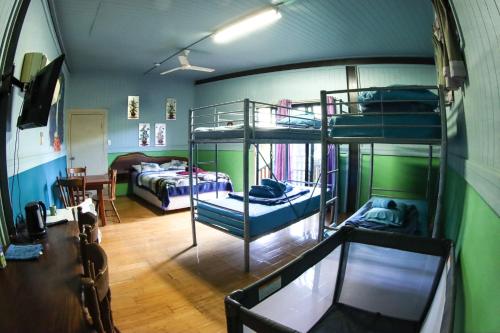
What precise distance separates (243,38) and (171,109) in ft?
12.4

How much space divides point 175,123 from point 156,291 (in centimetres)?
563

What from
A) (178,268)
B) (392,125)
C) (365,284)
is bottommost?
(178,268)

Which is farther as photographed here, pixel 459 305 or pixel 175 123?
pixel 175 123

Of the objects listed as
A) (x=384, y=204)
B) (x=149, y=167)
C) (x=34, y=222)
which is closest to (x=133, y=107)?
(x=149, y=167)

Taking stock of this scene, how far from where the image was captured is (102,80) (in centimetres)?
639

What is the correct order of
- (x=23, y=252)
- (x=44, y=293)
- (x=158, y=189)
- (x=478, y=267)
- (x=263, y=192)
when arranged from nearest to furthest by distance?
(x=478, y=267), (x=44, y=293), (x=23, y=252), (x=263, y=192), (x=158, y=189)

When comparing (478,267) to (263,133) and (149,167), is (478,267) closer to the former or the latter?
(263,133)

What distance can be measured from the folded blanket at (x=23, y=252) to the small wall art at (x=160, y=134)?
584 centimetres

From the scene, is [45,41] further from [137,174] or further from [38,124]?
[137,174]

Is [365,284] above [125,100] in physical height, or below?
below

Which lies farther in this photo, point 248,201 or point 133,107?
point 133,107

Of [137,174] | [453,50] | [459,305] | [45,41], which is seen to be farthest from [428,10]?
[137,174]

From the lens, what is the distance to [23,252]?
1.48 meters

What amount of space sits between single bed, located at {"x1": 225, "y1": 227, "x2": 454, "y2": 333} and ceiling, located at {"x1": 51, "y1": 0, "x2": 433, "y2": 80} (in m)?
2.76
